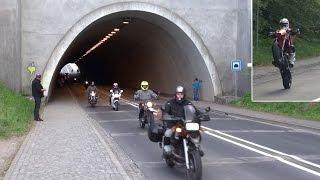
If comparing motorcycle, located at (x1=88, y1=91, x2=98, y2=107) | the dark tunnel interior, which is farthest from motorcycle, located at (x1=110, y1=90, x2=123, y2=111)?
A: the dark tunnel interior

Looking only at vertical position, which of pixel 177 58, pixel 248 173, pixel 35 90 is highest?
pixel 177 58

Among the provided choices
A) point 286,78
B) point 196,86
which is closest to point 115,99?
point 196,86

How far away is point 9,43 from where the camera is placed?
2836 cm

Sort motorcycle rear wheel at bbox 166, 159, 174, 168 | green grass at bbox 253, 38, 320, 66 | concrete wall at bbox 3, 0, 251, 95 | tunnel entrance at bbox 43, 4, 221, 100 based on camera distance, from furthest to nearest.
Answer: tunnel entrance at bbox 43, 4, 221, 100, concrete wall at bbox 3, 0, 251, 95, green grass at bbox 253, 38, 320, 66, motorcycle rear wheel at bbox 166, 159, 174, 168

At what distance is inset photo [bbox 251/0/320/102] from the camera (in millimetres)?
21062

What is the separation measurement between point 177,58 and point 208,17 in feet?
15.5

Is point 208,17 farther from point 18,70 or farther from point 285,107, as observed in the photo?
point 18,70

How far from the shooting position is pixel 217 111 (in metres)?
25.8

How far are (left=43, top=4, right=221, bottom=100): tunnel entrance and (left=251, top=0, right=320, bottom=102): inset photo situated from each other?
8.56 meters

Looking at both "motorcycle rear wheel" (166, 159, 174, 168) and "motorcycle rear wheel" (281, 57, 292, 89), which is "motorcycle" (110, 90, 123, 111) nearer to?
"motorcycle rear wheel" (281, 57, 292, 89)

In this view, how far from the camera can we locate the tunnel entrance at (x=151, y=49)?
30906mm

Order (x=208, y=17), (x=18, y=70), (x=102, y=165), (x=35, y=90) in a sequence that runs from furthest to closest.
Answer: (x=208, y=17) → (x=18, y=70) → (x=35, y=90) → (x=102, y=165)

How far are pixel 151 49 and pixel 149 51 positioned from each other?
105cm

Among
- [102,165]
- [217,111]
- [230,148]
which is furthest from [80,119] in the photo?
[102,165]
